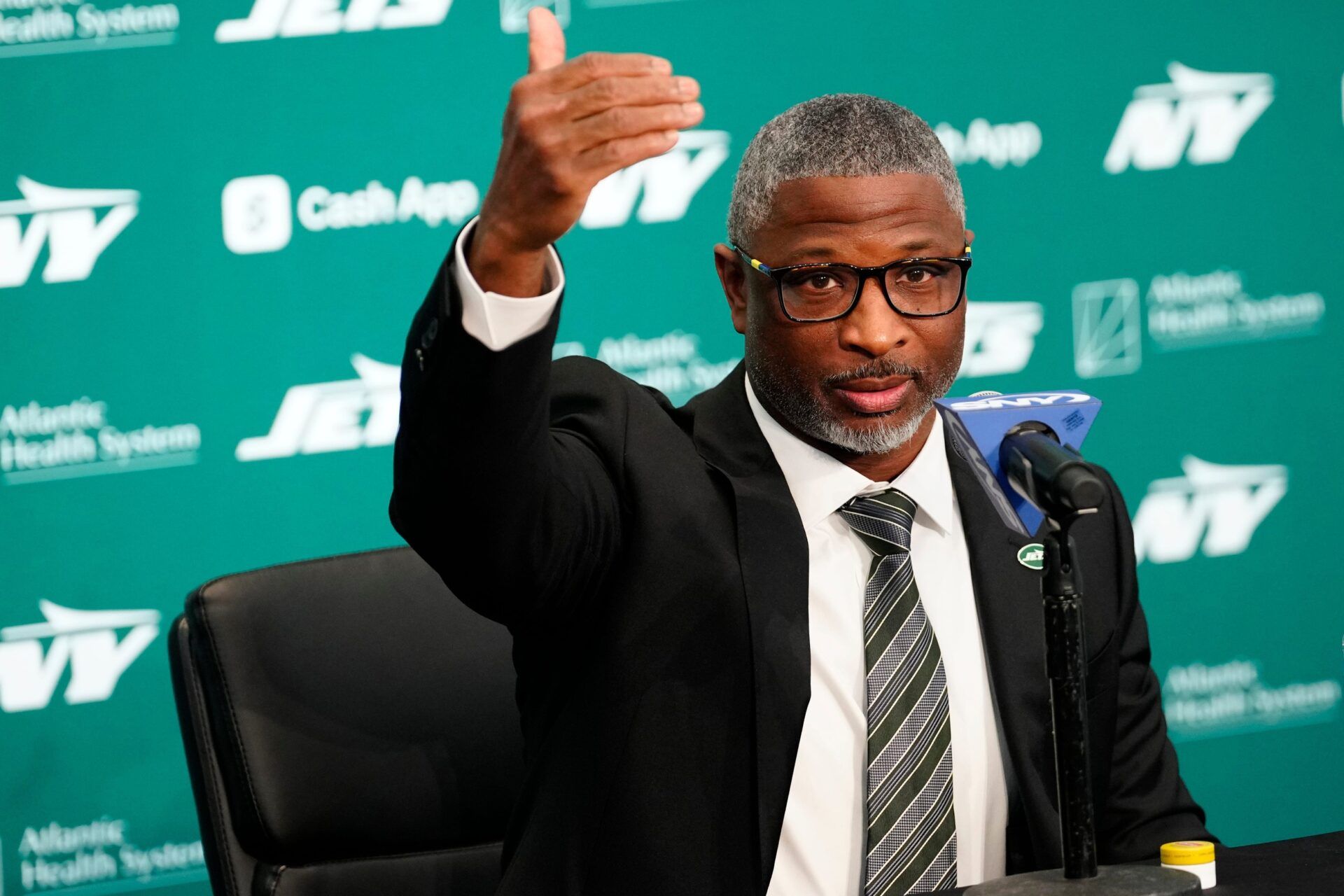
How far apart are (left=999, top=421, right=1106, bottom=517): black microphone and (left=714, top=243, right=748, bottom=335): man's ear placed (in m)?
0.63

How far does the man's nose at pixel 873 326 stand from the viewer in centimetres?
173

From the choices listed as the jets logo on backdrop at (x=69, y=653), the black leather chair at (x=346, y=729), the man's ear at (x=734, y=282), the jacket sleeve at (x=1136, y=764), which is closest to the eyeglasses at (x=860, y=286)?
the man's ear at (x=734, y=282)

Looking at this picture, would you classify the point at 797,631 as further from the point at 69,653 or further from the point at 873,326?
the point at 69,653

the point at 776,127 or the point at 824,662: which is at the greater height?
the point at 776,127

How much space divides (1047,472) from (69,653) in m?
2.28

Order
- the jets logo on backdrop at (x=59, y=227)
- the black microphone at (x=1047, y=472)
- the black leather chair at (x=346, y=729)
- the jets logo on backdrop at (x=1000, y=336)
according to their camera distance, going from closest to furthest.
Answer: the black microphone at (x=1047, y=472) → the black leather chair at (x=346, y=729) → the jets logo on backdrop at (x=59, y=227) → the jets logo on backdrop at (x=1000, y=336)

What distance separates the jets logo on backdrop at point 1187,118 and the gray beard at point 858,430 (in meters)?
1.73

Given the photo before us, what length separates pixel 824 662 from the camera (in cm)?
173

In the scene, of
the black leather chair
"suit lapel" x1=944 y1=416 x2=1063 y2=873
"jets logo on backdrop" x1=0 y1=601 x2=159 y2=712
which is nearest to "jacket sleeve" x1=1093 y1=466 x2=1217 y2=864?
"suit lapel" x1=944 y1=416 x2=1063 y2=873

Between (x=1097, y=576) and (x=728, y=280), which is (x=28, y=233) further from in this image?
(x=1097, y=576)

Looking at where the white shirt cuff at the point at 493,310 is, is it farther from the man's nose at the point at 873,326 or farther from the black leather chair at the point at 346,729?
the black leather chair at the point at 346,729

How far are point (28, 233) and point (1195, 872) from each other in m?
2.43

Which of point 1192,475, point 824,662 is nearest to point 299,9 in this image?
point 824,662

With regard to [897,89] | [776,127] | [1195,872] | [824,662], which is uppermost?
[897,89]
